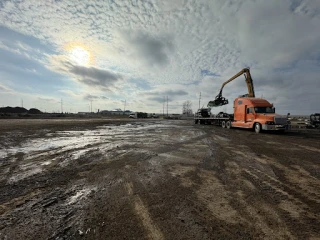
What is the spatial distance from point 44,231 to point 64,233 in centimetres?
32

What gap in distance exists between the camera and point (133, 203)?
135 inches

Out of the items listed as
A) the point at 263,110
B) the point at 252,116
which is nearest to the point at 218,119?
the point at 252,116

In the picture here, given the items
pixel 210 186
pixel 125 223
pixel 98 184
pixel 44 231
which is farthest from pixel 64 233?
pixel 210 186

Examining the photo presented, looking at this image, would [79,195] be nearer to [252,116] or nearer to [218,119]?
[252,116]

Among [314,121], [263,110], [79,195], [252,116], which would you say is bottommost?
[79,195]

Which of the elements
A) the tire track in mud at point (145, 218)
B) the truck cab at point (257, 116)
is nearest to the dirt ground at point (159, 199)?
the tire track in mud at point (145, 218)

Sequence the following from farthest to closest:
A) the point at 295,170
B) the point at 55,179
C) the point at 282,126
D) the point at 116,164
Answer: the point at 282,126 < the point at 116,164 < the point at 295,170 < the point at 55,179

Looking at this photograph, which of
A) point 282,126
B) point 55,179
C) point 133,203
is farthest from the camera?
point 282,126

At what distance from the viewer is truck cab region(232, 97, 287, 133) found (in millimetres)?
15156

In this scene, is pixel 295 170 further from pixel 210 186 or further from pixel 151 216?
pixel 151 216

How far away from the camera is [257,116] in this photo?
16766 mm

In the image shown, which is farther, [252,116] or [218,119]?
[218,119]

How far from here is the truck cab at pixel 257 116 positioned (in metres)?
15.2

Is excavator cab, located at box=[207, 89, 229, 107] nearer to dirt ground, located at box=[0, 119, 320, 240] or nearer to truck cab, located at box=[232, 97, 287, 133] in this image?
truck cab, located at box=[232, 97, 287, 133]
